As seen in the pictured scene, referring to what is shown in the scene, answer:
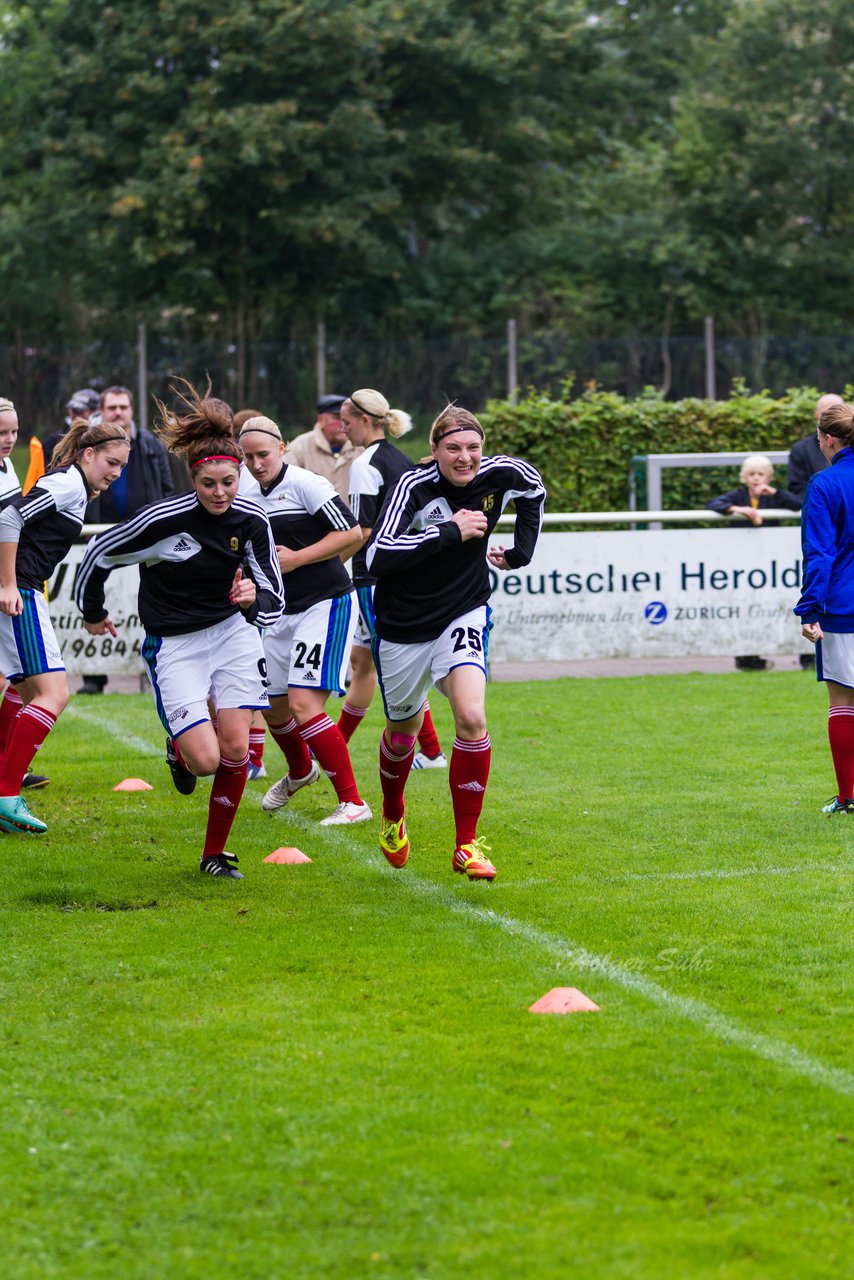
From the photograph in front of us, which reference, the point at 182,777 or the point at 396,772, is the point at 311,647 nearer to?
the point at 182,777

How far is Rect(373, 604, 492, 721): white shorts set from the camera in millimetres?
6848

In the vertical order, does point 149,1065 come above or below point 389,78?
below

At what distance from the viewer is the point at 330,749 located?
8102mm

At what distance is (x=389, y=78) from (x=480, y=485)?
86.9 feet

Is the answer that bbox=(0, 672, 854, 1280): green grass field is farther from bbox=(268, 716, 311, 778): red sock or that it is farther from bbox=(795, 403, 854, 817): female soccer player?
bbox=(795, 403, 854, 817): female soccer player

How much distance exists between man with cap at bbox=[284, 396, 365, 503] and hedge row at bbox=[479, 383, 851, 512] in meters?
5.17

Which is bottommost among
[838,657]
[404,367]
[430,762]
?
[430,762]

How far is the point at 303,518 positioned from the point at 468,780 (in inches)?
76.3

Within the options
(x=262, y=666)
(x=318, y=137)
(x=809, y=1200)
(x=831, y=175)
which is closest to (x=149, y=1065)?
(x=809, y=1200)

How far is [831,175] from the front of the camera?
1329 inches

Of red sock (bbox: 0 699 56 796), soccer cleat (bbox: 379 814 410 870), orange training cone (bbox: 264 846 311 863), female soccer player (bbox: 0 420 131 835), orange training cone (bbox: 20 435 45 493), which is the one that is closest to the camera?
soccer cleat (bbox: 379 814 410 870)

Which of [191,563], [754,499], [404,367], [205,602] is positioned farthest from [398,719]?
[404,367]

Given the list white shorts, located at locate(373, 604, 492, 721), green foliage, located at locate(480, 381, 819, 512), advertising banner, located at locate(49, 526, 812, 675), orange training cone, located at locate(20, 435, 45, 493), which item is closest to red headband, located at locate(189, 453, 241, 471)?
white shorts, located at locate(373, 604, 492, 721)

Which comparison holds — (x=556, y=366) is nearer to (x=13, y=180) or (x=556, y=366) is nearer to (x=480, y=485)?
(x=13, y=180)
